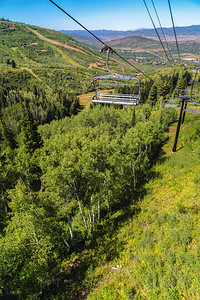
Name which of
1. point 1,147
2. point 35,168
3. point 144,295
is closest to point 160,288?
point 144,295

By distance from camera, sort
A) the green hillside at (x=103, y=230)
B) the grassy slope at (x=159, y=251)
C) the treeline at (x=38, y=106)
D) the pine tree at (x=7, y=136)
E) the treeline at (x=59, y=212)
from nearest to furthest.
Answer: the grassy slope at (x=159, y=251)
the green hillside at (x=103, y=230)
the treeline at (x=59, y=212)
the pine tree at (x=7, y=136)
the treeline at (x=38, y=106)

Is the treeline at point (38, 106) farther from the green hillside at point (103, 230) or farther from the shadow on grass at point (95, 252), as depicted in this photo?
the shadow on grass at point (95, 252)

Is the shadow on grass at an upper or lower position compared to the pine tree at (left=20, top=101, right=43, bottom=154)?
lower

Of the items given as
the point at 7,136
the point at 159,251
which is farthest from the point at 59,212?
the point at 7,136

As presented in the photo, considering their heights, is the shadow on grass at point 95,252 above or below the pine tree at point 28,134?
below

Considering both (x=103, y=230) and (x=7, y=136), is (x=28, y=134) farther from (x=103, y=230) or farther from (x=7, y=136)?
(x=103, y=230)

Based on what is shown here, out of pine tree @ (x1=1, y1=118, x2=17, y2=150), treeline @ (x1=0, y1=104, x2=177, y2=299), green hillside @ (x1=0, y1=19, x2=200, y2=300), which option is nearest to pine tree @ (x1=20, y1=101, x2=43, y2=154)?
treeline @ (x1=0, y1=104, x2=177, y2=299)

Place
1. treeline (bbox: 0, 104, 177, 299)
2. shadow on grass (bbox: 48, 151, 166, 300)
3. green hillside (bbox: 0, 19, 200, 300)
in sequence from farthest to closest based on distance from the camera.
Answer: shadow on grass (bbox: 48, 151, 166, 300) < treeline (bbox: 0, 104, 177, 299) < green hillside (bbox: 0, 19, 200, 300)

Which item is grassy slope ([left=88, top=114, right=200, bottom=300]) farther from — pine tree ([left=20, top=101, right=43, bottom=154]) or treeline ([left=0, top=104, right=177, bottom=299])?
pine tree ([left=20, top=101, right=43, bottom=154])

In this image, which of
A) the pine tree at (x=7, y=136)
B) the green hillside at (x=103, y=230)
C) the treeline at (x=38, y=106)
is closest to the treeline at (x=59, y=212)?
the green hillside at (x=103, y=230)
